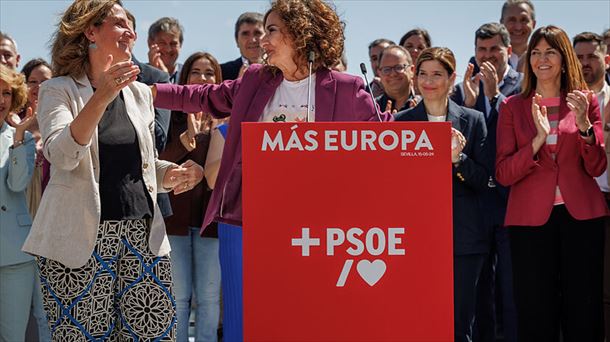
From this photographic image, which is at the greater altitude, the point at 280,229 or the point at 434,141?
the point at 434,141

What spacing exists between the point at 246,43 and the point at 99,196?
3997 millimetres

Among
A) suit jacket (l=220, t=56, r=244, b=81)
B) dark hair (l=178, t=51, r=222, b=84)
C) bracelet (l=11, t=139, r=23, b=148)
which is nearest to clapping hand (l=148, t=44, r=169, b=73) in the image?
dark hair (l=178, t=51, r=222, b=84)

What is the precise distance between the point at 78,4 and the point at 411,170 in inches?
64.0

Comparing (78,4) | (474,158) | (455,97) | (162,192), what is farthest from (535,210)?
(78,4)

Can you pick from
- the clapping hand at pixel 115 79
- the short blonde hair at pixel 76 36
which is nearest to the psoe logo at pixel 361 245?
the clapping hand at pixel 115 79

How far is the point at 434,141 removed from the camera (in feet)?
9.30

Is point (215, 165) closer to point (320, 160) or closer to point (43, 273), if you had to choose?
point (43, 273)

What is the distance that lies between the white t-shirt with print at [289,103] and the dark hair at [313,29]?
98 millimetres

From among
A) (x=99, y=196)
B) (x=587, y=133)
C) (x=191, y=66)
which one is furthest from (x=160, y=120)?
(x=587, y=133)

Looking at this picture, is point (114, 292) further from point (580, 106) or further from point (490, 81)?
point (490, 81)

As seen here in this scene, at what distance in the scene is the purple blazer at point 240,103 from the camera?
363cm

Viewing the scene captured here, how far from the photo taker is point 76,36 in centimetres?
352

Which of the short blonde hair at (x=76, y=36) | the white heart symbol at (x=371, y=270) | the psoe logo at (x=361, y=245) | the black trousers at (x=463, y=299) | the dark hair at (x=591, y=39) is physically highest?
the dark hair at (x=591, y=39)

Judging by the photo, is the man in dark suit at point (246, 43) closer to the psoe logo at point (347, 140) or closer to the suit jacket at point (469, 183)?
the suit jacket at point (469, 183)
